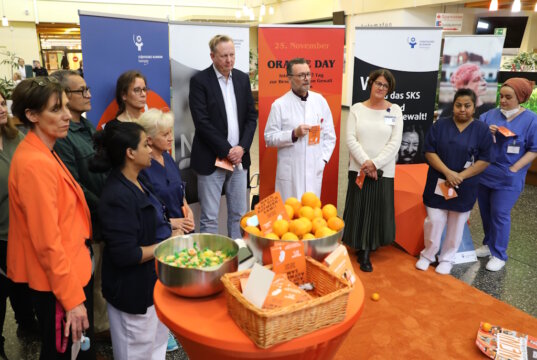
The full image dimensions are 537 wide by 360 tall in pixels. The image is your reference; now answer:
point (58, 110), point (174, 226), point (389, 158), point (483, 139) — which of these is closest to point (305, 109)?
point (389, 158)

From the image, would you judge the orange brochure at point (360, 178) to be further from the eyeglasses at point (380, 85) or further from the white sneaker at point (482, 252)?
the white sneaker at point (482, 252)

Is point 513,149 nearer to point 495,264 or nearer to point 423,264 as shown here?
point 495,264

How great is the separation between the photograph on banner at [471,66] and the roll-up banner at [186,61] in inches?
93.5

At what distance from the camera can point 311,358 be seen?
53.8 inches

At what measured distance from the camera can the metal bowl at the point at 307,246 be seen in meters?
1.60

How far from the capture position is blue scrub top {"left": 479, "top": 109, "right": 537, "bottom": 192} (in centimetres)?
355

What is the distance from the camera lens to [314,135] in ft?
11.4

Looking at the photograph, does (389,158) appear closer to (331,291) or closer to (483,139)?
(483,139)

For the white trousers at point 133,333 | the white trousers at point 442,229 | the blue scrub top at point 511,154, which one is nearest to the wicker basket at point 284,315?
the white trousers at point 133,333

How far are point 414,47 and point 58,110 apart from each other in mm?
3562

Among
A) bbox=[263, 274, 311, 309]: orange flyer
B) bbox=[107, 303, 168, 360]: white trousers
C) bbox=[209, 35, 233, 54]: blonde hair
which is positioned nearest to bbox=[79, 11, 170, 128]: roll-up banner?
bbox=[209, 35, 233, 54]: blonde hair

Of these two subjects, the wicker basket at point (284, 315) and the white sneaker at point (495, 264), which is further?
the white sneaker at point (495, 264)

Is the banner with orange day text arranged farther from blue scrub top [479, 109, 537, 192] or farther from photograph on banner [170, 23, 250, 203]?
blue scrub top [479, 109, 537, 192]

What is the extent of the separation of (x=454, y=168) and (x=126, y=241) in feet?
8.77
